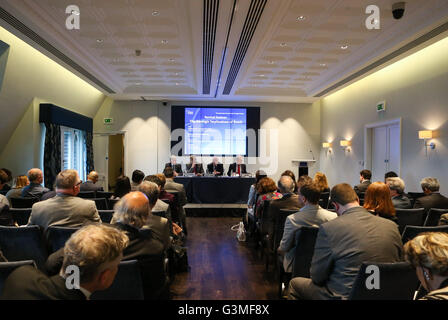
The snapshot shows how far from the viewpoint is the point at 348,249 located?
1.71 meters

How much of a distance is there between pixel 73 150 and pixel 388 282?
10.0m

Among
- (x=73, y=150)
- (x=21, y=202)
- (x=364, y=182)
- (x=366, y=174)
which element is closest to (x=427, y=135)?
(x=366, y=174)

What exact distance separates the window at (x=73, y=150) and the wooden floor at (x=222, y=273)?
5.61 metres

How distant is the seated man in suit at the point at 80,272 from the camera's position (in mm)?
972

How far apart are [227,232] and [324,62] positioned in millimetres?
4651

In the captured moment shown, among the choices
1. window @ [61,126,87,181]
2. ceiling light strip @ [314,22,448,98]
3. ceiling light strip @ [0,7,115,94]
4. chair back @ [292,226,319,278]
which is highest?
ceiling light strip @ [0,7,115,94]

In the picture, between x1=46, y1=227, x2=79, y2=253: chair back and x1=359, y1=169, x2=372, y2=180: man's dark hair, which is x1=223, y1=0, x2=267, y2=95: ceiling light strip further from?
x1=46, y1=227, x2=79, y2=253: chair back

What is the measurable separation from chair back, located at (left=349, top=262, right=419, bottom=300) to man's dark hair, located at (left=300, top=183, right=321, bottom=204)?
108 centimetres

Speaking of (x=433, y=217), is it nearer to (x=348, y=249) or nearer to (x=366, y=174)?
(x=348, y=249)

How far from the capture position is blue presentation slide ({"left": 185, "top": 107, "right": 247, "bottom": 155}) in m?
11.3

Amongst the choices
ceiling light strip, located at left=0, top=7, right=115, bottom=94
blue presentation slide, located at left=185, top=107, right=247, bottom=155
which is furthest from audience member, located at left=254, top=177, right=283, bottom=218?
blue presentation slide, located at left=185, top=107, right=247, bottom=155

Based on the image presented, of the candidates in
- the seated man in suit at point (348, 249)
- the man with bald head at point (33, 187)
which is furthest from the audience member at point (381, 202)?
the man with bald head at point (33, 187)

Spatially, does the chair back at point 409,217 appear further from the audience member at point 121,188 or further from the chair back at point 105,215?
the audience member at point 121,188

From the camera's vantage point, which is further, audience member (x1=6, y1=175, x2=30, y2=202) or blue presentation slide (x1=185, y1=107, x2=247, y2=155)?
blue presentation slide (x1=185, y1=107, x2=247, y2=155)
